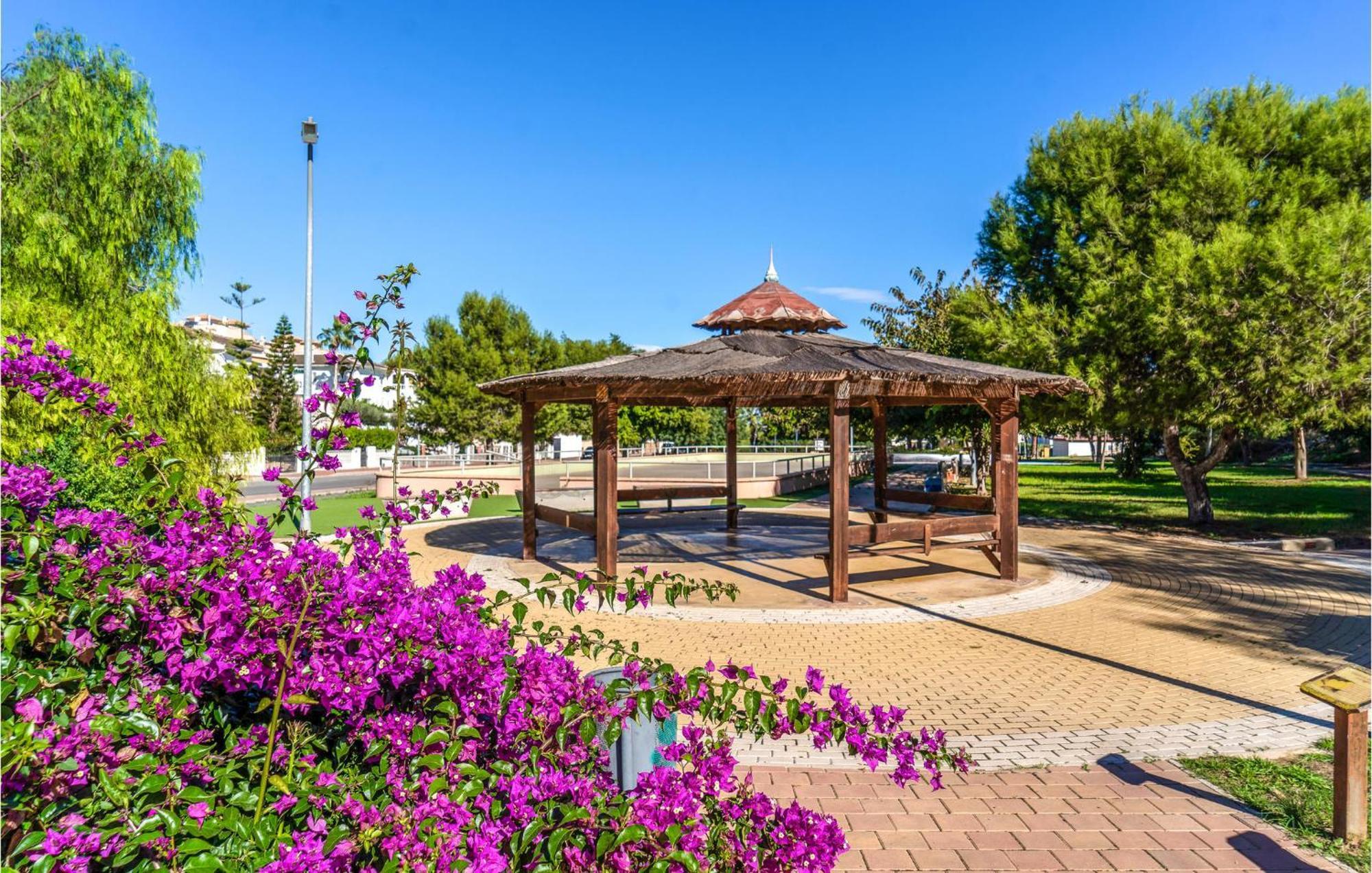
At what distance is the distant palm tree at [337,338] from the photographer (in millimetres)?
2934

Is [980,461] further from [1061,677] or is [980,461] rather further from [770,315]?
[1061,677]

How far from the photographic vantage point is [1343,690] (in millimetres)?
3939

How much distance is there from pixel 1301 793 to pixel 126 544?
597 centimetres

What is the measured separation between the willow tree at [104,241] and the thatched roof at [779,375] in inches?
190

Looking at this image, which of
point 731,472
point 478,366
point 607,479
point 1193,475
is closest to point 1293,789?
point 607,479

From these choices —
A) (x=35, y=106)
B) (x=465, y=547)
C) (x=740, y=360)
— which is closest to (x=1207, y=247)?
(x=740, y=360)

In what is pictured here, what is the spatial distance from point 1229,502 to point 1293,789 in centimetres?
2029

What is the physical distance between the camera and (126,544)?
2.43m

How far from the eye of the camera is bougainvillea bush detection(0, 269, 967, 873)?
5.87ft

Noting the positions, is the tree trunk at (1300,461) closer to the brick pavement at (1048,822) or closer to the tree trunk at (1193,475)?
the tree trunk at (1193,475)

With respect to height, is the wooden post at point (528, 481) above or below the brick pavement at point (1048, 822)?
above

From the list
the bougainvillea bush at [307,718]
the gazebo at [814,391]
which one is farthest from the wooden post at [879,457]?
the bougainvillea bush at [307,718]

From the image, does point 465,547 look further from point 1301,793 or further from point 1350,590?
point 1350,590

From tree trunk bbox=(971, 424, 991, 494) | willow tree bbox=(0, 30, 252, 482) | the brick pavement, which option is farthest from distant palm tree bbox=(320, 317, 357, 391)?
tree trunk bbox=(971, 424, 991, 494)
